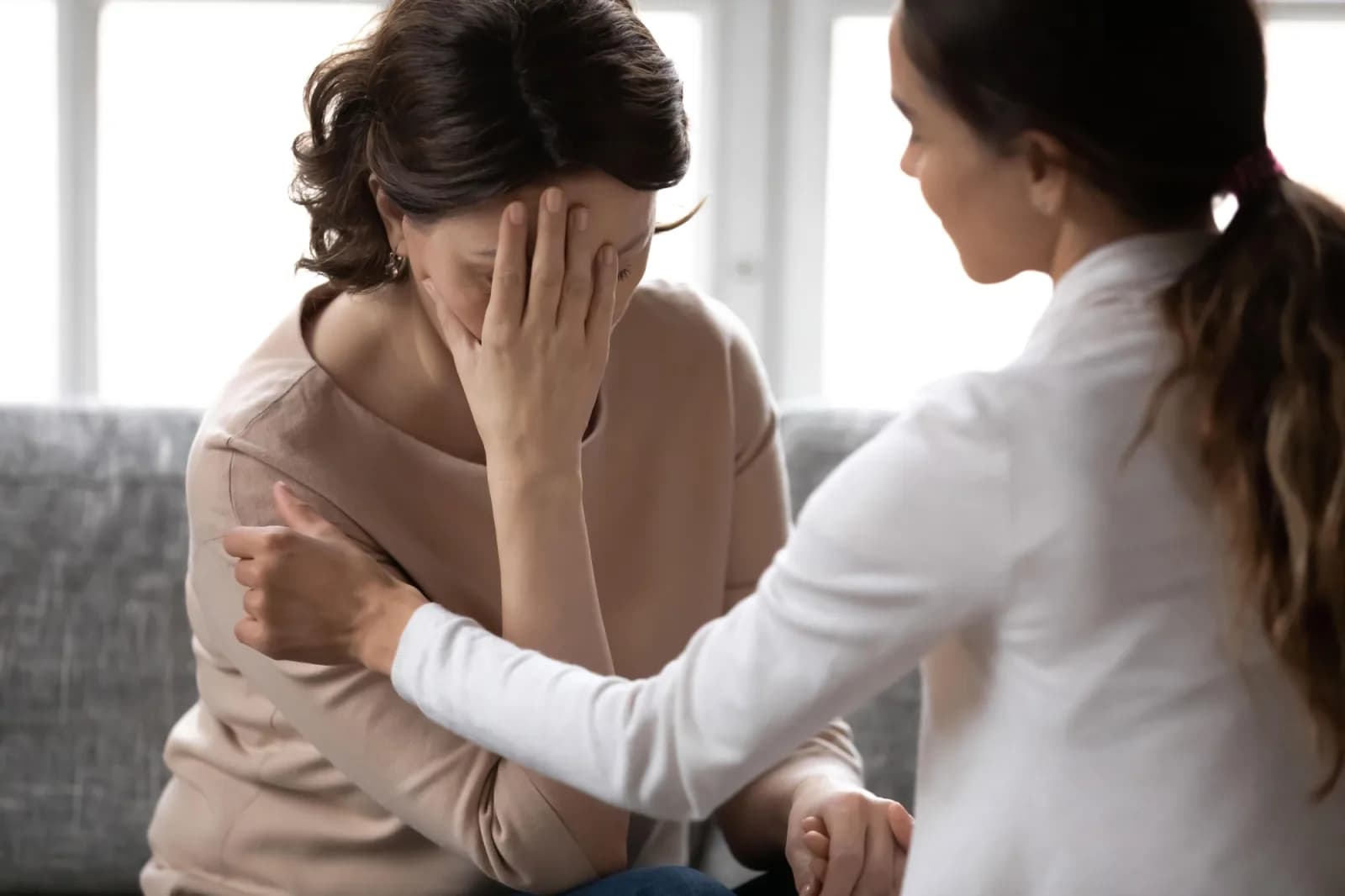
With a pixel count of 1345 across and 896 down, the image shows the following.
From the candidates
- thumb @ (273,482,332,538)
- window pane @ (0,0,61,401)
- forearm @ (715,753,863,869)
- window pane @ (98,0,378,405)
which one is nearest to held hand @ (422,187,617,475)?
thumb @ (273,482,332,538)

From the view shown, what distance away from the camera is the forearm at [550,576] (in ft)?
3.66

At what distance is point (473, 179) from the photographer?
1064 mm

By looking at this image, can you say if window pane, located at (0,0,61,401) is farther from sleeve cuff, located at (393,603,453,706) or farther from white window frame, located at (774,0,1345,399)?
sleeve cuff, located at (393,603,453,706)

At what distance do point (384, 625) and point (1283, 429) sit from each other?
1.88 ft

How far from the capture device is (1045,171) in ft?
2.69

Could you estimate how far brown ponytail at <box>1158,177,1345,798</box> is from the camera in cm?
76

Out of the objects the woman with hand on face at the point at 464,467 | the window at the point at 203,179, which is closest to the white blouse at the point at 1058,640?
the woman with hand on face at the point at 464,467

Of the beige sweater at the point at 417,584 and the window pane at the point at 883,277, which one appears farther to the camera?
the window pane at the point at 883,277

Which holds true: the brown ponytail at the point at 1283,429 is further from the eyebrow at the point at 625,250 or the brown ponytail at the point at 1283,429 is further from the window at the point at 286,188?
the window at the point at 286,188

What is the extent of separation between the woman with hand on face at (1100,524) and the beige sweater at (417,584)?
0.33 m

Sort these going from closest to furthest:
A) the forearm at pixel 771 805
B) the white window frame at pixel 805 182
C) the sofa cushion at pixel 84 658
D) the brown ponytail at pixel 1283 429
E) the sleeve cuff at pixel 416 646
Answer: the brown ponytail at pixel 1283 429 < the sleeve cuff at pixel 416 646 < the forearm at pixel 771 805 < the sofa cushion at pixel 84 658 < the white window frame at pixel 805 182

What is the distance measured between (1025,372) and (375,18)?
0.68m

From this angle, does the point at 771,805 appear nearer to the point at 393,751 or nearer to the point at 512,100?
the point at 393,751

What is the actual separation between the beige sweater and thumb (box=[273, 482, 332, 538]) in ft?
0.12
